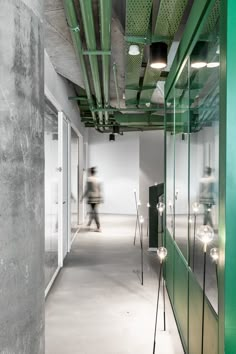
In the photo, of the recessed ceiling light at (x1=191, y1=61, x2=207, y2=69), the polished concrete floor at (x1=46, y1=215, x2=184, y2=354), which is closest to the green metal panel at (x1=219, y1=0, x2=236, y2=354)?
the recessed ceiling light at (x1=191, y1=61, x2=207, y2=69)

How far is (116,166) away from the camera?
41.7 ft

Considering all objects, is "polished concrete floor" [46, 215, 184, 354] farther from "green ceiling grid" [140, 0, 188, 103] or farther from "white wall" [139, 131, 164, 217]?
"white wall" [139, 131, 164, 217]

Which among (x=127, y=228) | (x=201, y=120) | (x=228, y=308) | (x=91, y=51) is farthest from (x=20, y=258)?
(x=127, y=228)

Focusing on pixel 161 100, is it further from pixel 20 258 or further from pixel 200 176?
pixel 20 258

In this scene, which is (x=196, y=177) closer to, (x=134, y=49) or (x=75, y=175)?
(x=134, y=49)

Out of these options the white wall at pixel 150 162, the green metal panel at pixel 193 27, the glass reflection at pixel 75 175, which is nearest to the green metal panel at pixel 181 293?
the green metal panel at pixel 193 27

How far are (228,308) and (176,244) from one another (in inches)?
87.9

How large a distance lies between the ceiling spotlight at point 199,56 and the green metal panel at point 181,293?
1661 mm

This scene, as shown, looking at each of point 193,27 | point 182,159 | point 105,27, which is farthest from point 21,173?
point 182,159

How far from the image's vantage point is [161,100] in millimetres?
7109

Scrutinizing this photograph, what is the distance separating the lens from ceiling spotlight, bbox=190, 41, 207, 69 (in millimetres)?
2586

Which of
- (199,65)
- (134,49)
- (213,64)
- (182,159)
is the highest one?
(134,49)

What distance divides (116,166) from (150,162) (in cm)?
187

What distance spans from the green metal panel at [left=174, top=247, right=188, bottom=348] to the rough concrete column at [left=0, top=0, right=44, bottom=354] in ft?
4.79
